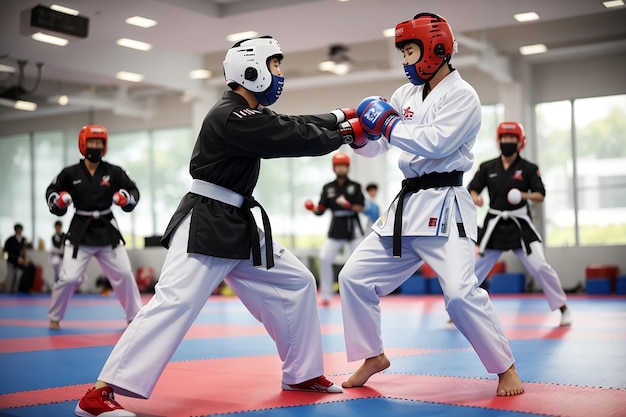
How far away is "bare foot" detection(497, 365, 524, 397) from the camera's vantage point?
3.34 meters

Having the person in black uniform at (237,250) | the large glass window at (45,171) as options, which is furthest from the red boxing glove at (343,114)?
the large glass window at (45,171)

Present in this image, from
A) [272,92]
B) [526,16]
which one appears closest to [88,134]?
[272,92]

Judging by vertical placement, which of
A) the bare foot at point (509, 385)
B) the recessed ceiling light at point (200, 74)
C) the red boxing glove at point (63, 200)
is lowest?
the bare foot at point (509, 385)

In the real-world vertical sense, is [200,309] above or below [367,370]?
above

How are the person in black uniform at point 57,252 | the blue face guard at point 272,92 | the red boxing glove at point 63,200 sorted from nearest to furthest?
the blue face guard at point 272,92 < the red boxing glove at point 63,200 < the person in black uniform at point 57,252

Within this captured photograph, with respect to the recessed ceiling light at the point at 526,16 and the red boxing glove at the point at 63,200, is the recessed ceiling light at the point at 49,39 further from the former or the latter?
the recessed ceiling light at the point at 526,16

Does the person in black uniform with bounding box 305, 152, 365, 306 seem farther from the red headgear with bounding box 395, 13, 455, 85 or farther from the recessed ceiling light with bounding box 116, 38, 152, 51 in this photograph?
the red headgear with bounding box 395, 13, 455, 85

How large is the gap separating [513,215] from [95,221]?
3946 mm

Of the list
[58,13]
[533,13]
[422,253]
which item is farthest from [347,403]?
[533,13]

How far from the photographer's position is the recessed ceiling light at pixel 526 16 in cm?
1095

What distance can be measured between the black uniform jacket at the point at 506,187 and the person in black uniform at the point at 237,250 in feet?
11.3

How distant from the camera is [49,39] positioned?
11086 millimetres

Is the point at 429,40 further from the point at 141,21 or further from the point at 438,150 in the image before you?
the point at 141,21

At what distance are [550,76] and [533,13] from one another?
294 centimetres
